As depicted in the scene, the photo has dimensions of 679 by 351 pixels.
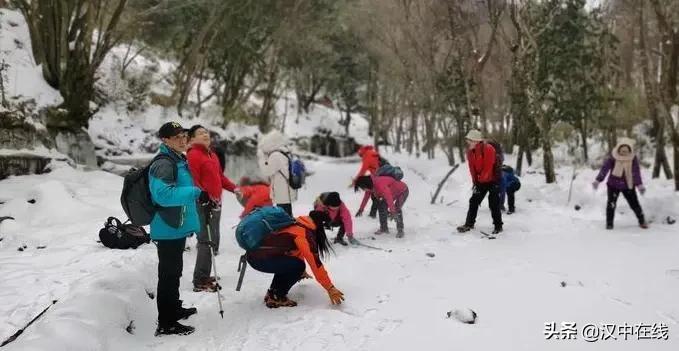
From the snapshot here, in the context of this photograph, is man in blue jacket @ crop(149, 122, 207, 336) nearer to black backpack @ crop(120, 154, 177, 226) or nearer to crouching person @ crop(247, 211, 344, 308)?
black backpack @ crop(120, 154, 177, 226)

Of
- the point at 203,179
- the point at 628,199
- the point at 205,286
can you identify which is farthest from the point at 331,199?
the point at 628,199

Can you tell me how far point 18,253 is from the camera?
6.15 m

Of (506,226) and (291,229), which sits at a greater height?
(291,229)

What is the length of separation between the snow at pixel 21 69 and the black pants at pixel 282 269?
933 centimetres

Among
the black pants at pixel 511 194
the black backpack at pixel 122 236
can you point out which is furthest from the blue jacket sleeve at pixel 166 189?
the black pants at pixel 511 194

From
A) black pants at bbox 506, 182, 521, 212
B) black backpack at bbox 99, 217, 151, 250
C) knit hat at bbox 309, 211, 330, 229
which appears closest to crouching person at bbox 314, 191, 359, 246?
knit hat at bbox 309, 211, 330, 229

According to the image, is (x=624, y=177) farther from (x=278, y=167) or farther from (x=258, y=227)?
(x=258, y=227)

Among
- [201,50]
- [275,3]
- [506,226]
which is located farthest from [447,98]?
[506,226]

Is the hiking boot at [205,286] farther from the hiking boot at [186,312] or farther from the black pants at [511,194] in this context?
the black pants at [511,194]

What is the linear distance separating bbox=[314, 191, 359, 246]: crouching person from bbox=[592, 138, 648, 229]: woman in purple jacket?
14.7 feet

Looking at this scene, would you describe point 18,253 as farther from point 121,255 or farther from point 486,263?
point 486,263

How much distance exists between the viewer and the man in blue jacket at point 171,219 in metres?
3.84

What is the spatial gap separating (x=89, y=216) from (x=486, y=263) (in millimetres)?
6487

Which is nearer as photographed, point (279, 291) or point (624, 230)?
point (279, 291)
